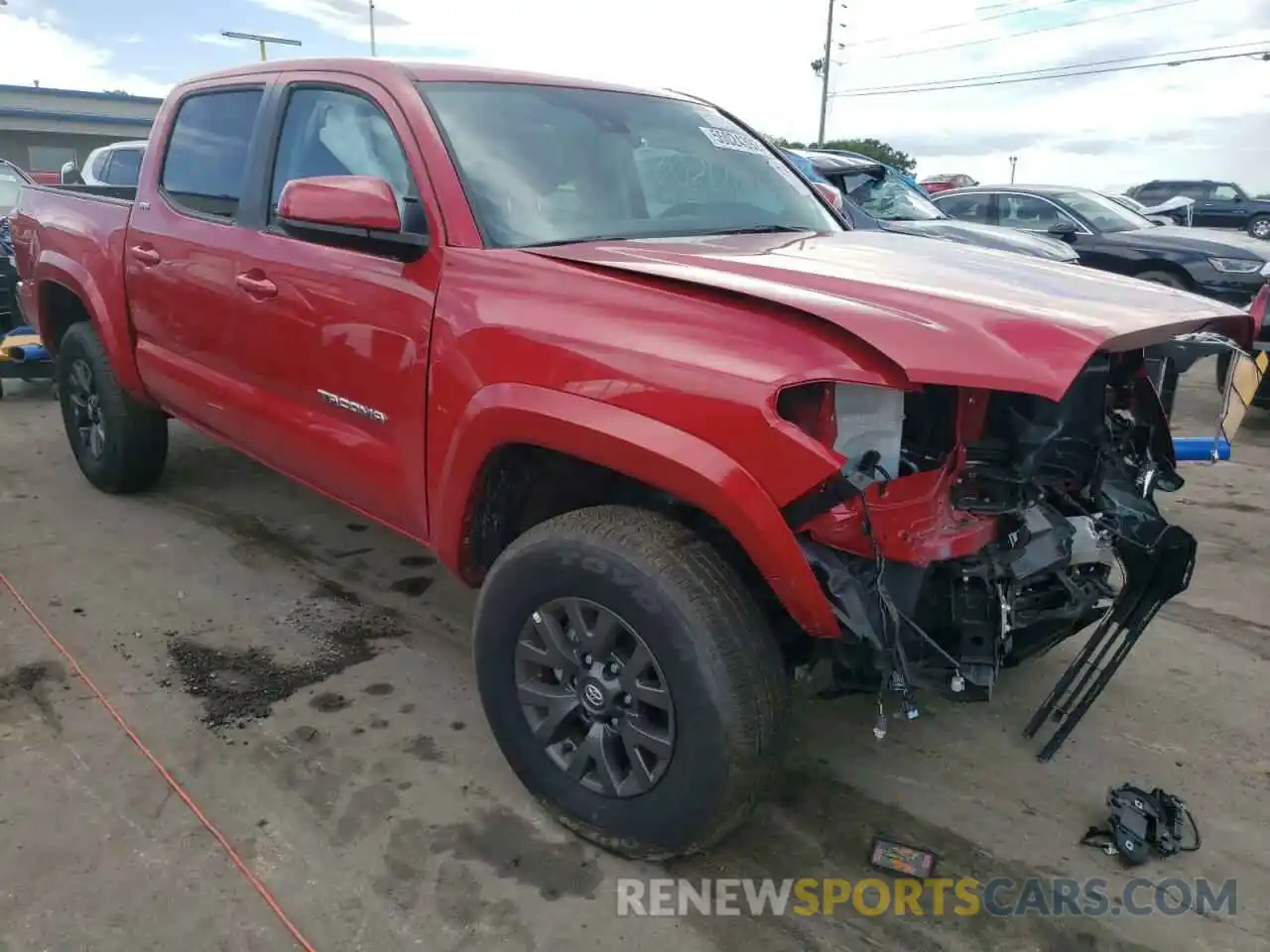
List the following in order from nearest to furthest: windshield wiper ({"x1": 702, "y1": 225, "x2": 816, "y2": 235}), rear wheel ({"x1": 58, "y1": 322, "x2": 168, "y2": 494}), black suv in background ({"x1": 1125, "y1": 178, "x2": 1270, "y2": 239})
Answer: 1. windshield wiper ({"x1": 702, "y1": 225, "x2": 816, "y2": 235})
2. rear wheel ({"x1": 58, "y1": 322, "x2": 168, "y2": 494})
3. black suv in background ({"x1": 1125, "y1": 178, "x2": 1270, "y2": 239})

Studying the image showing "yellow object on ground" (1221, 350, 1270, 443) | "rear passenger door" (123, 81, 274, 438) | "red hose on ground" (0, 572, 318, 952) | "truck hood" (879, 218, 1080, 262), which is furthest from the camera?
"truck hood" (879, 218, 1080, 262)

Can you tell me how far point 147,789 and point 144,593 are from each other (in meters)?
1.40

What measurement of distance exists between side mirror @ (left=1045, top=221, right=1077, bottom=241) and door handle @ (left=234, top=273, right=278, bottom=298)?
315 inches

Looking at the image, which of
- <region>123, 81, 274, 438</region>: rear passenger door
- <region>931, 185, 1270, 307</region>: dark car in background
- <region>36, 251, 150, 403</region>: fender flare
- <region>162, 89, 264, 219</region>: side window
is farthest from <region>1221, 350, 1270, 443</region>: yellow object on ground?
<region>931, 185, 1270, 307</region>: dark car in background

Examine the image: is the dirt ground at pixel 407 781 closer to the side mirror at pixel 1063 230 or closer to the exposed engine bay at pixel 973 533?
the exposed engine bay at pixel 973 533

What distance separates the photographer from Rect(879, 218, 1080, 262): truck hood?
7.54 meters

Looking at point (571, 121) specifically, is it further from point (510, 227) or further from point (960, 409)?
point (960, 409)

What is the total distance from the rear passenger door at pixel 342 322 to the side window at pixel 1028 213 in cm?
843

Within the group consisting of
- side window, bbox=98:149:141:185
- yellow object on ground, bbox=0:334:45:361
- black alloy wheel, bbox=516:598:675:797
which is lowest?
black alloy wheel, bbox=516:598:675:797

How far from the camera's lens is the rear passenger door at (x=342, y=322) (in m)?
2.70

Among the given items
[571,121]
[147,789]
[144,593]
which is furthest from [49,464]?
[571,121]

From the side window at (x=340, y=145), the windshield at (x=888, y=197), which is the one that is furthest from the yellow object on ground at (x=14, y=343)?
the windshield at (x=888, y=197)

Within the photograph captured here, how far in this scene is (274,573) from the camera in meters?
4.07

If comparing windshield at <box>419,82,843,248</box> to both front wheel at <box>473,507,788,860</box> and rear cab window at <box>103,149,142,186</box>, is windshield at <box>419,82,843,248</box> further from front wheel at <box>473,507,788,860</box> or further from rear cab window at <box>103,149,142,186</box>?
rear cab window at <box>103,149,142,186</box>
